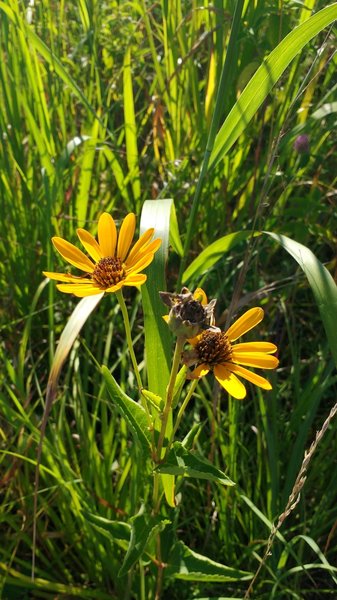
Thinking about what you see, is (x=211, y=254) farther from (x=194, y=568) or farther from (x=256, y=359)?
(x=194, y=568)

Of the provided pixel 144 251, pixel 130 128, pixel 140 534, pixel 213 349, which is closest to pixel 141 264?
pixel 144 251

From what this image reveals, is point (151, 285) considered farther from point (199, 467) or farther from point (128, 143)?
point (128, 143)

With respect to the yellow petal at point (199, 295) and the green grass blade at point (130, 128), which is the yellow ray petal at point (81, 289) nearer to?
the yellow petal at point (199, 295)

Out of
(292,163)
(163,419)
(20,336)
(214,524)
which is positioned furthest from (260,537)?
(292,163)

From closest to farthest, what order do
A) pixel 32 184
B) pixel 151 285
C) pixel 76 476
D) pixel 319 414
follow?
pixel 151 285 < pixel 76 476 < pixel 319 414 < pixel 32 184

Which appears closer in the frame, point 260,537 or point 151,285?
point 151,285

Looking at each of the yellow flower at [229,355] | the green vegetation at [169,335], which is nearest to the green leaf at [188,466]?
the green vegetation at [169,335]

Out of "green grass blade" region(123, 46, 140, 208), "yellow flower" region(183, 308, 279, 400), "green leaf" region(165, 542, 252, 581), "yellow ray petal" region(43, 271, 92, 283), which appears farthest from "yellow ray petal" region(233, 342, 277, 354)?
"green grass blade" region(123, 46, 140, 208)

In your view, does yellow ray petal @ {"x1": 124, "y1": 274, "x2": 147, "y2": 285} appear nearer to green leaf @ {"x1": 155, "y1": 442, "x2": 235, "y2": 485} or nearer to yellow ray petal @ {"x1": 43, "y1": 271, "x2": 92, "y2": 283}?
yellow ray petal @ {"x1": 43, "y1": 271, "x2": 92, "y2": 283}
